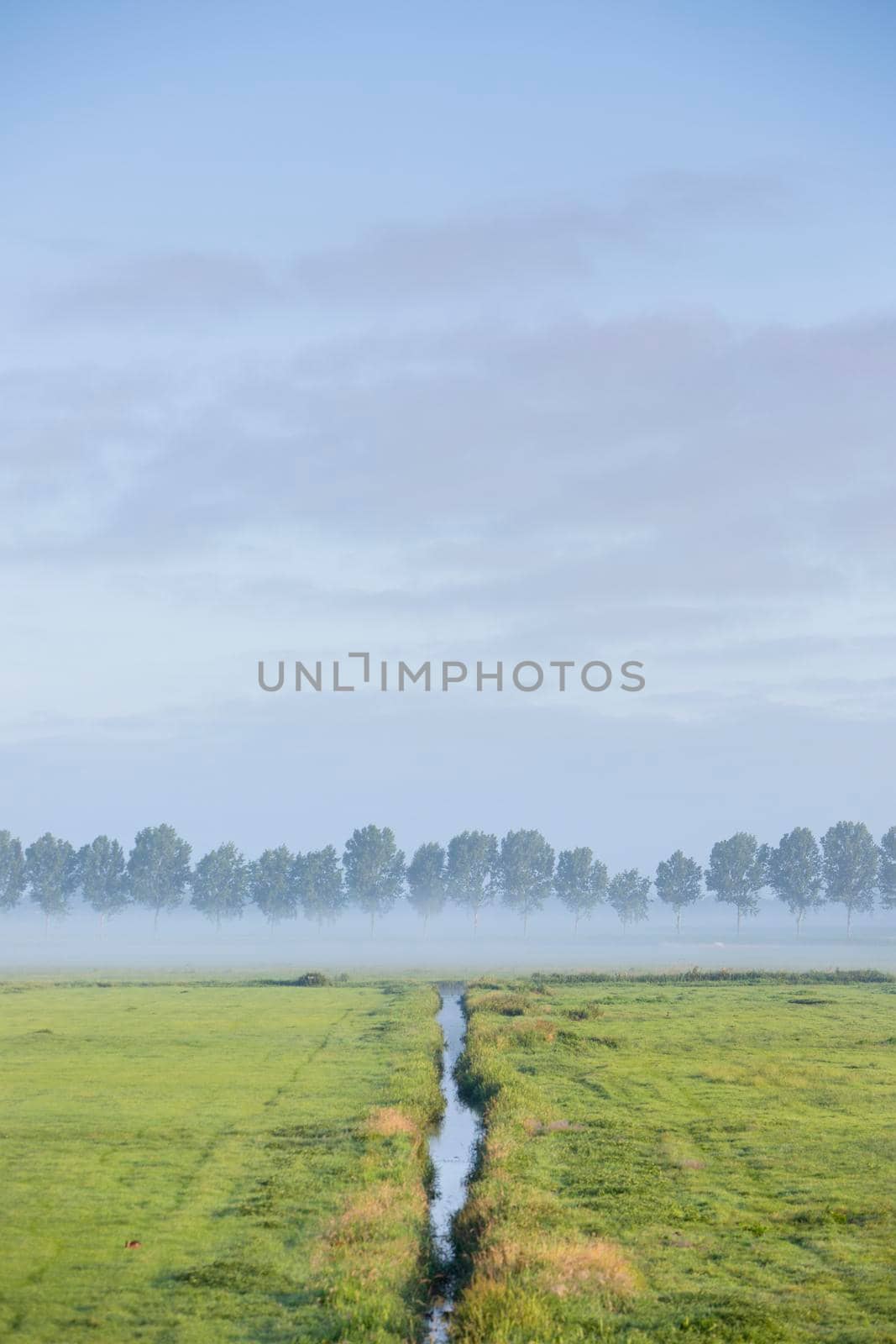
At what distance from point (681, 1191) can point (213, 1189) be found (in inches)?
463

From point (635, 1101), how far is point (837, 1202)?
520 inches

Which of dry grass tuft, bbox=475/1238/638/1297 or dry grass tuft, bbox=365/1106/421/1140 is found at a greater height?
dry grass tuft, bbox=475/1238/638/1297

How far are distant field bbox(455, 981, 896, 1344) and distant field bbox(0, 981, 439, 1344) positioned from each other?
237 centimetres

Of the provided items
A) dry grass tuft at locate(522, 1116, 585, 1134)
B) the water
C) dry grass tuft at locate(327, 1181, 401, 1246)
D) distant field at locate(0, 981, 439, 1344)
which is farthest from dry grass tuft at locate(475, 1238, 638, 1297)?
dry grass tuft at locate(522, 1116, 585, 1134)

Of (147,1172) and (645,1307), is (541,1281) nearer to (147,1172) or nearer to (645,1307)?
(645,1307)

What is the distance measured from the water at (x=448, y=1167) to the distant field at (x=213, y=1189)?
0.53 metres

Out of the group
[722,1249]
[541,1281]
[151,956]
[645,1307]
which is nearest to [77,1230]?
[541,1281]

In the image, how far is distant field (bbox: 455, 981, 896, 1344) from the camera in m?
19.9

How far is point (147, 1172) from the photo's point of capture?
28.7 m

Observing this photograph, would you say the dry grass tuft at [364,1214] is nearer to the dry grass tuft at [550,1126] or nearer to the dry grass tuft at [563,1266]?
the dry grass tuft at [563,1266]

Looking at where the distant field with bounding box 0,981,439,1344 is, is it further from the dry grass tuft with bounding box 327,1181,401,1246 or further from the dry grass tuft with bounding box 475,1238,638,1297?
the dry grass tuft with bounding box 475,1238,638,1297

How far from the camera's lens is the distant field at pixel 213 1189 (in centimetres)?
1988

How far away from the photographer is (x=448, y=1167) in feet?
110

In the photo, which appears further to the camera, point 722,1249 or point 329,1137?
point 329,1137
